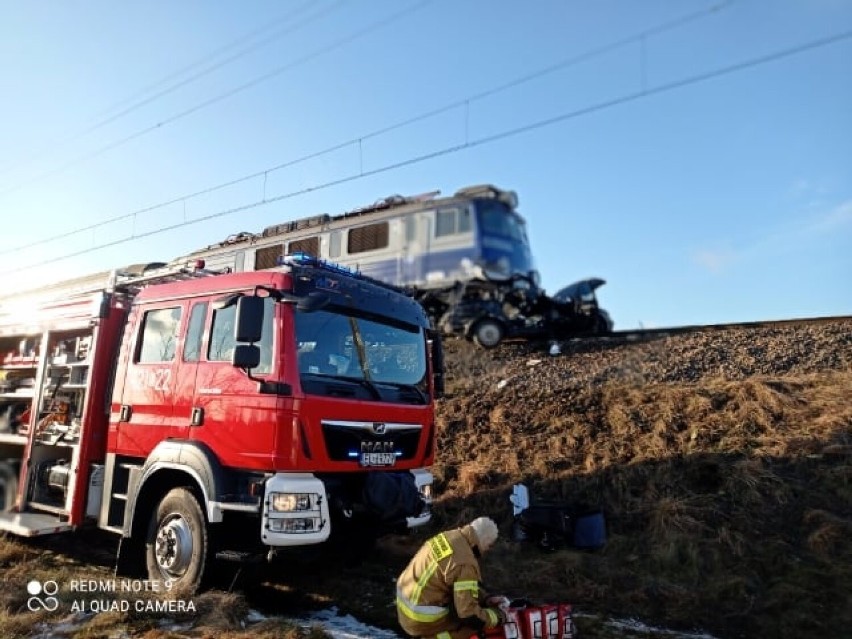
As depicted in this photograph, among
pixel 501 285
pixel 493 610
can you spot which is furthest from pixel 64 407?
pixel 501 285

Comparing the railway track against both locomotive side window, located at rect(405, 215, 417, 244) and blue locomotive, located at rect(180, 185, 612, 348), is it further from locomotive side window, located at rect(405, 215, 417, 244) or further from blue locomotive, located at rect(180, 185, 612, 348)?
locomotive side window, located at rect(405, 215, 417, 244)

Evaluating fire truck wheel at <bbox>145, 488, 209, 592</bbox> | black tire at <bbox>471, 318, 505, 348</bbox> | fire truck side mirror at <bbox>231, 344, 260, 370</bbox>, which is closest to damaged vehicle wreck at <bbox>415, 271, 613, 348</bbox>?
black tire at <bbox>471, 318, 505, 348</bbox>

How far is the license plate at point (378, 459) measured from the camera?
5406mm

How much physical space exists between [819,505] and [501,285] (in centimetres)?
903

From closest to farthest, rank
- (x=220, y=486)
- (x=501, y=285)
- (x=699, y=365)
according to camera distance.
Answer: (x=220, y=486) < (x=699, y=365) < (x=501, y=285)

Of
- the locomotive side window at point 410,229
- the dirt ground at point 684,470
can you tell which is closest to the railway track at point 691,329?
the dirt ground at point 684,470

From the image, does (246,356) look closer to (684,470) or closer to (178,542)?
(178,542)

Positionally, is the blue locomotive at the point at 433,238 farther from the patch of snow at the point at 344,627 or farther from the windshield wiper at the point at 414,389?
the patch of snow at the point at 344,627

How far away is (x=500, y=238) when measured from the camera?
50.3 feet

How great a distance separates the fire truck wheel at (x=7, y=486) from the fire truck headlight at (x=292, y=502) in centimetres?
425

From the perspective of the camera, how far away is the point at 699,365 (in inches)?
394

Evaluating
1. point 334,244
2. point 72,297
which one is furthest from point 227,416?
point 334,244

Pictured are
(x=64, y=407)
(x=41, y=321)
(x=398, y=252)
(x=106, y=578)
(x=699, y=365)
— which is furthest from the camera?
(x=398, y=252)

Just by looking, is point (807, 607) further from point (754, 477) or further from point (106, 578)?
point (106, 578)
